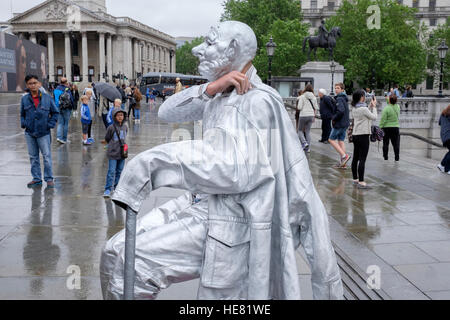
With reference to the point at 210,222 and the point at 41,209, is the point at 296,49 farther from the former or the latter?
the point at 210,222

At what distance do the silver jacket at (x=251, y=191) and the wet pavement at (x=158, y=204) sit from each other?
181 cm

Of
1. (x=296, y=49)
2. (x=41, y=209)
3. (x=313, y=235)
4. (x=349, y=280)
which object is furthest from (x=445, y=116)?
(x=296, y=49)

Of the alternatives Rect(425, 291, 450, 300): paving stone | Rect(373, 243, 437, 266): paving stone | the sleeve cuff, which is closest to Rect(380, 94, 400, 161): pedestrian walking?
Rect(373, 243, 437, 266): paving stone

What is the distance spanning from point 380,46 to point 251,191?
54842 millimetres

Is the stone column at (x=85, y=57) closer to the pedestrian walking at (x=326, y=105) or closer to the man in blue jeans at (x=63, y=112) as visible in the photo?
the man in blue jeans at (x=63, y=112)

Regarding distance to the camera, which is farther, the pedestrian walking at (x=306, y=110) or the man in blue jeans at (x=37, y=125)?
the pedestrian walking at (x=306, y=110)

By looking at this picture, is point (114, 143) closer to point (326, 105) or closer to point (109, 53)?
point (326, 105)

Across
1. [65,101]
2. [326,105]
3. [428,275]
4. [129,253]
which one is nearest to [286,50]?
[326,105]

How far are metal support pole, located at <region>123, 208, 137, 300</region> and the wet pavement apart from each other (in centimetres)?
189

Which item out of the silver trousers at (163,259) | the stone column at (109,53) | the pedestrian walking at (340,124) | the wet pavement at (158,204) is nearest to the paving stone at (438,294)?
the wet pavement at (158,204)

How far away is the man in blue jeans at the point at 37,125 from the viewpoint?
26.8ft

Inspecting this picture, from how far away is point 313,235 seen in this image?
7.59 ft
